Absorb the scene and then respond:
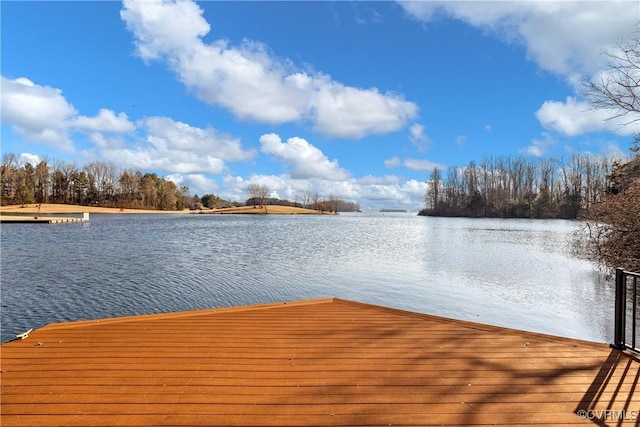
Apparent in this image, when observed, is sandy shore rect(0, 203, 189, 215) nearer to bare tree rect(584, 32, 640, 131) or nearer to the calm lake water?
the calm lake water

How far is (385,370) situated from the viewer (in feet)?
7.77

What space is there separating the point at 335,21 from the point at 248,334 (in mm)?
11288

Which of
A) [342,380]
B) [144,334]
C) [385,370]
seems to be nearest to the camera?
[342,380]

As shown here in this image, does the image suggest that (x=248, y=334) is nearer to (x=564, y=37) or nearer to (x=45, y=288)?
(x=45, y=288)

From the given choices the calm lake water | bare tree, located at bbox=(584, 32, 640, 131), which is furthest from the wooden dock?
bare tree, located at bbox=(584, 32, 640, 131)

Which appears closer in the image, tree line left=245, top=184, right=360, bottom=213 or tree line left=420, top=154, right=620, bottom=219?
tree line left=420, top=154, right=620, bottom=219

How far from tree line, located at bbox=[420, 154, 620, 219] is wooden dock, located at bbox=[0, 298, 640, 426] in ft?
148

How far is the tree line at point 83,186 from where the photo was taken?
47.1m

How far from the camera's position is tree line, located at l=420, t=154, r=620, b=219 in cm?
4434

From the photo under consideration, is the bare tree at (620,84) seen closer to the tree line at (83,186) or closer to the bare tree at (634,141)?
the bare tree at (634,141)

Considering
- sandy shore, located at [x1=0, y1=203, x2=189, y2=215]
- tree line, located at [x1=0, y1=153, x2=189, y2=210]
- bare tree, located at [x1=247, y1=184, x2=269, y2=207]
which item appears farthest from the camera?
bare tree, located at [x1=247, y1=184, x2=269, y2=207]

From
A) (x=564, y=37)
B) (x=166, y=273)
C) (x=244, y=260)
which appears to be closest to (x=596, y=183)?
(x=564, y=37)

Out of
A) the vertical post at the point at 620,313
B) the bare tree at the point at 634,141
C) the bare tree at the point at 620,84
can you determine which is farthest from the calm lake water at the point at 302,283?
the bare tree at the point at 620,84

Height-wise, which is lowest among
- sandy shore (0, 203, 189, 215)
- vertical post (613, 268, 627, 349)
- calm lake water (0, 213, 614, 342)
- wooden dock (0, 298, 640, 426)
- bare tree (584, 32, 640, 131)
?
calm lake water (0, 213, 614, 342)
